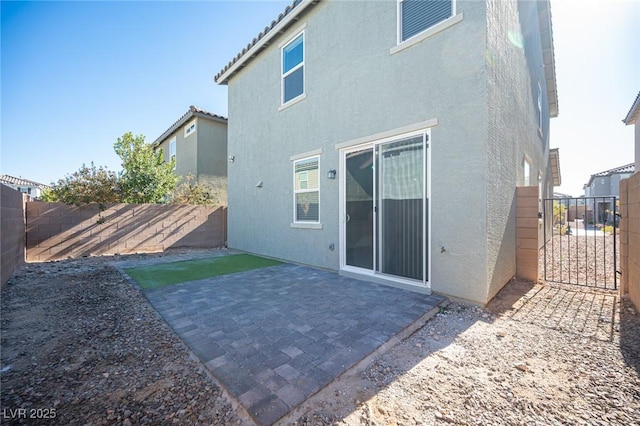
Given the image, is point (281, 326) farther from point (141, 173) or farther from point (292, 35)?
point (141, 173)

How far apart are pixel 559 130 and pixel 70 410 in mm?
20377

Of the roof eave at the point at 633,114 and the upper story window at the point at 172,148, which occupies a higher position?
the upper story window at the point at 172,148

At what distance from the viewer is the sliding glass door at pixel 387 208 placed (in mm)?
4906

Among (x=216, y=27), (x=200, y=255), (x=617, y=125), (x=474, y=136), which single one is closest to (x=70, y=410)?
(x=474, y=136)

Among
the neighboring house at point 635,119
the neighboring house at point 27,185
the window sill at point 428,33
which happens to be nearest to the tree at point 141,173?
the window sill at point 428,33

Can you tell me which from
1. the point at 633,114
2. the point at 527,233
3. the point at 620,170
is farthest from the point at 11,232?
the point at 620,170

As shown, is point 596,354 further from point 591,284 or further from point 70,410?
point 70,410

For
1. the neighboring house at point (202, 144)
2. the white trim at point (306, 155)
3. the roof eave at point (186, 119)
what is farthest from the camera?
the neighboring house at point (202, 144)

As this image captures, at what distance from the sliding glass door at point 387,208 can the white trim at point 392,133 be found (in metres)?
0.11

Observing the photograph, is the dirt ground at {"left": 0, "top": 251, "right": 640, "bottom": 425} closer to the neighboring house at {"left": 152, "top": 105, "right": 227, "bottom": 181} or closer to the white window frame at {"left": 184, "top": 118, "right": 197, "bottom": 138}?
the neighboring house at {"left": 152, "top": 105, "right": 227, "bottom": 181}

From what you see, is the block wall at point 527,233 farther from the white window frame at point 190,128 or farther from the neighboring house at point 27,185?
the neighboring house at point 27,185

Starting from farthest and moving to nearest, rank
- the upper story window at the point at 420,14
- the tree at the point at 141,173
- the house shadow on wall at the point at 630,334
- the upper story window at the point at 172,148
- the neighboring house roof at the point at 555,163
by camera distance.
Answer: the upper story window at the point at 172,148, the neighboring house roof at the point at 555,163, the tree at the point at 141,173, the upper story window at the point at 420,14, the house shadow on wall at the point at 630,334

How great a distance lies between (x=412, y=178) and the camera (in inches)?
196

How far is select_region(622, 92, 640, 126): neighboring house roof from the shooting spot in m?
8.65
